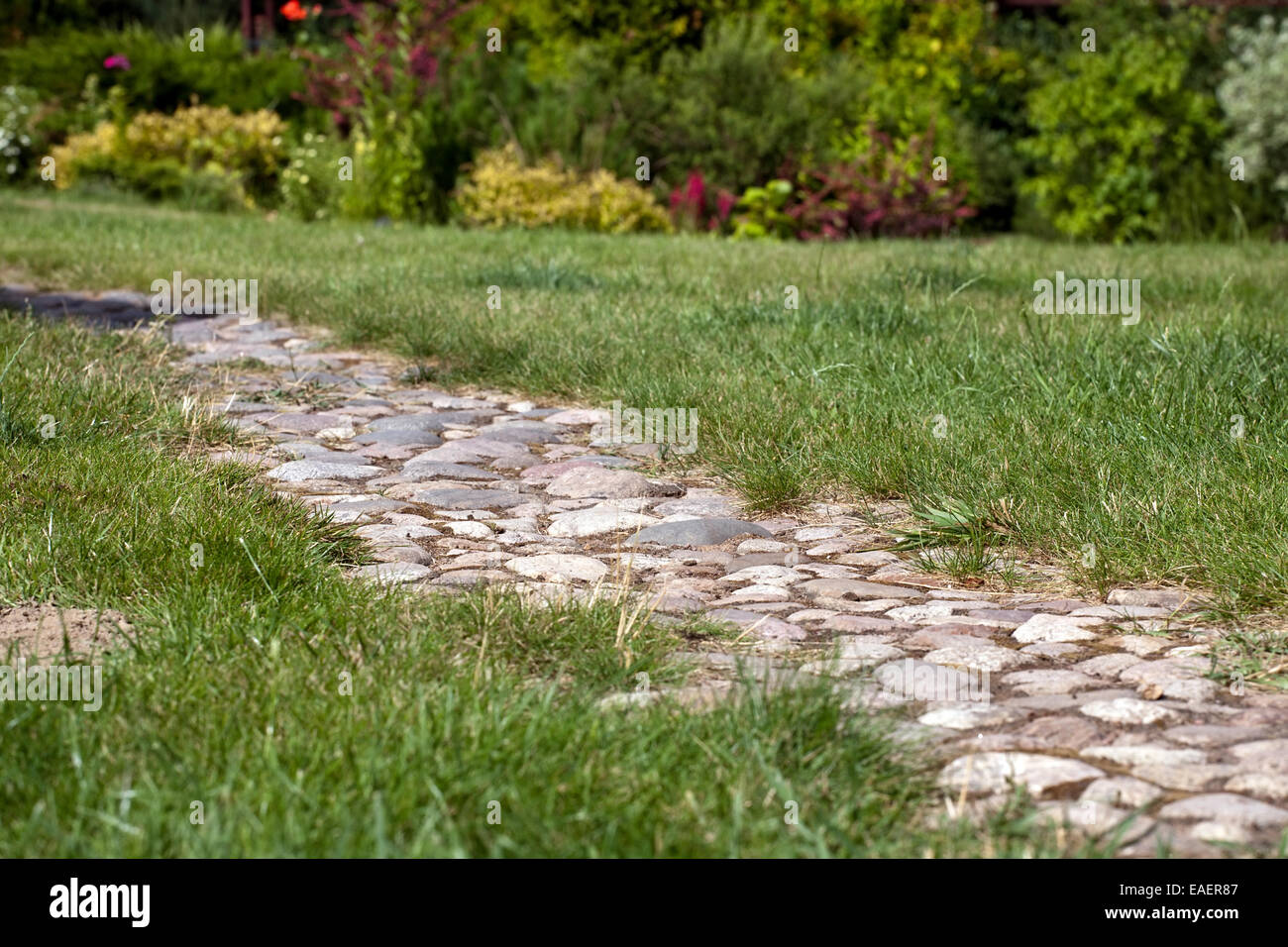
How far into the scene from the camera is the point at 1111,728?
2.13m

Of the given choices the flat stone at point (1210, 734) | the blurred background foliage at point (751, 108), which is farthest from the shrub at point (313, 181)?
the flat stone at point (1210, 734)

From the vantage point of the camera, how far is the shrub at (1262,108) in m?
12.0

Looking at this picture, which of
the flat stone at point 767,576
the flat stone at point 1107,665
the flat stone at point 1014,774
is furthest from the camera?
the flat stone at point 767,576

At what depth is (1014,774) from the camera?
1945 millimetres

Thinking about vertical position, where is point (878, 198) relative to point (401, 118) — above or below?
below

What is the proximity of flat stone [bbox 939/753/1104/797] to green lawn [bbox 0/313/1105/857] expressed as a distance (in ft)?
0.18

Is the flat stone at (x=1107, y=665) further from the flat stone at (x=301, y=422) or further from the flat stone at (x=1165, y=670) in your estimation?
the flat stone at (x=301, y=422)

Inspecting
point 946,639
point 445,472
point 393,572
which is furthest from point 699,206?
point 946,639

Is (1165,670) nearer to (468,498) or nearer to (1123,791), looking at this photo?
(1123,791)

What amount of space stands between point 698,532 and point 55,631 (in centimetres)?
155

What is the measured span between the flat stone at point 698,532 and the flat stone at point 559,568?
0.20 metres

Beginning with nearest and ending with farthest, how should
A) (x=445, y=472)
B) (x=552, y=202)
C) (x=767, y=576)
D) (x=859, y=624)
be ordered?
1. (x=859, y=624)
2. (x=767, y=576)
3. (x=445, y=472)
4. (x=552, y=202)

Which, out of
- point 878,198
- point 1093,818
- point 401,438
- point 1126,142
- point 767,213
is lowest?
point 1093,818
